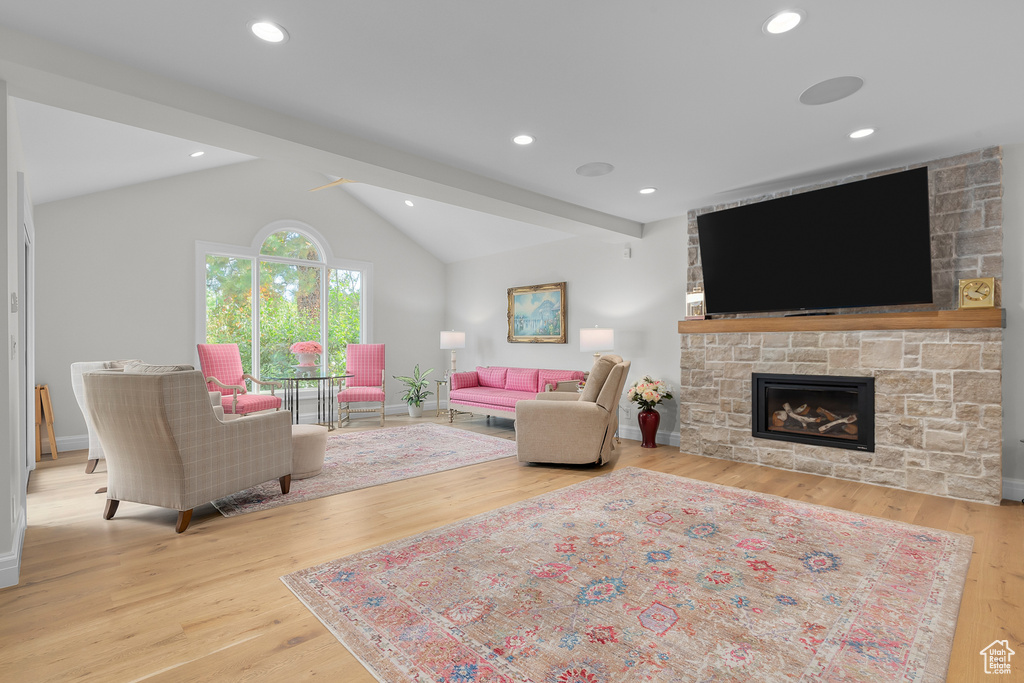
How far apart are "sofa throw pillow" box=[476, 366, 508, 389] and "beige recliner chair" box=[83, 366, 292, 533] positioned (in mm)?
4200

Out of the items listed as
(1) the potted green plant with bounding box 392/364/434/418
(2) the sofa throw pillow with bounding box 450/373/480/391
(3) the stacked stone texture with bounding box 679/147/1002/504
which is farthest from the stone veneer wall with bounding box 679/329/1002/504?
(1) the potted green plant with bounding box 392/364/434/418

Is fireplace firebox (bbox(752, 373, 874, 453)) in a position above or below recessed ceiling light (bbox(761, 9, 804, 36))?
below

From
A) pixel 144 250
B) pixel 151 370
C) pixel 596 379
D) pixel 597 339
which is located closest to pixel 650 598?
pixel 596 379

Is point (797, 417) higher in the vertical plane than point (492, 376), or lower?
lower

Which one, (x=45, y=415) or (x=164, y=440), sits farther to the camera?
(x=45, y=415)

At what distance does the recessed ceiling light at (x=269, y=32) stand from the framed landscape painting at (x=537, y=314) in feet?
15.7

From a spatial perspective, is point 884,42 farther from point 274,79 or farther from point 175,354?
point 175,354

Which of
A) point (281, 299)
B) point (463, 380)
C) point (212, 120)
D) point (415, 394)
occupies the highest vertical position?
point (212, 120)

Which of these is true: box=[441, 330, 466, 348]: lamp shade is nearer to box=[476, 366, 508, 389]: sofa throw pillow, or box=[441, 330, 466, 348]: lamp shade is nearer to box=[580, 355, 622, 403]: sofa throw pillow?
box=[476, 366, 508, 389]: sofa throw pillow

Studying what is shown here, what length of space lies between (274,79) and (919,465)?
4977mm

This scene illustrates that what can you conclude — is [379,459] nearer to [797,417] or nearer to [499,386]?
[499,386]

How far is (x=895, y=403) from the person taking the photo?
389cm

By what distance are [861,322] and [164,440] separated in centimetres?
492

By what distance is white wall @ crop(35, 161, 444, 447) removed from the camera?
5.14m
